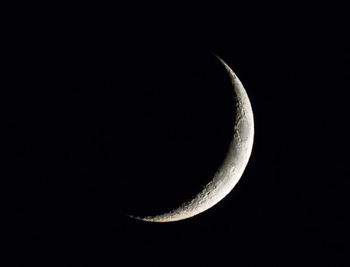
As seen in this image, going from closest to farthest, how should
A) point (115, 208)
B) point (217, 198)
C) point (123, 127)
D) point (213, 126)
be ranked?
point (123, 127) → point (213, 126) → point (115, 208) → point (217, 198)

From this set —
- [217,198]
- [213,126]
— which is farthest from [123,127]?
[217,198]

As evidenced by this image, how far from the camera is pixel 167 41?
1707 millimetres

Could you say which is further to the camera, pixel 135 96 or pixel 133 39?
pixel 133 39

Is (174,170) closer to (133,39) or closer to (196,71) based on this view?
(196,71)

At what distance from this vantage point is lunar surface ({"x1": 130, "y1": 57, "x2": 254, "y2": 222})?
1.77m

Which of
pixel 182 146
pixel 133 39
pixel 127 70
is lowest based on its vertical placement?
pixel 182 146

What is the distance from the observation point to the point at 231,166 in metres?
1.83

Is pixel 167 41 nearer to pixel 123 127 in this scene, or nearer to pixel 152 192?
pixel 123 127

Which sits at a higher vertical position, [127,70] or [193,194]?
[127,70]

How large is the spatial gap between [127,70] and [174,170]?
1.67ft

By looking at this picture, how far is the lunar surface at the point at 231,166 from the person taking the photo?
1.77m

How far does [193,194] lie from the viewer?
1.73 m

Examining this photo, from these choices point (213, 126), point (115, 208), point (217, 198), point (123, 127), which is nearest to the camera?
point (123, 127)

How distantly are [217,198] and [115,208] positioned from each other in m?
0.59
